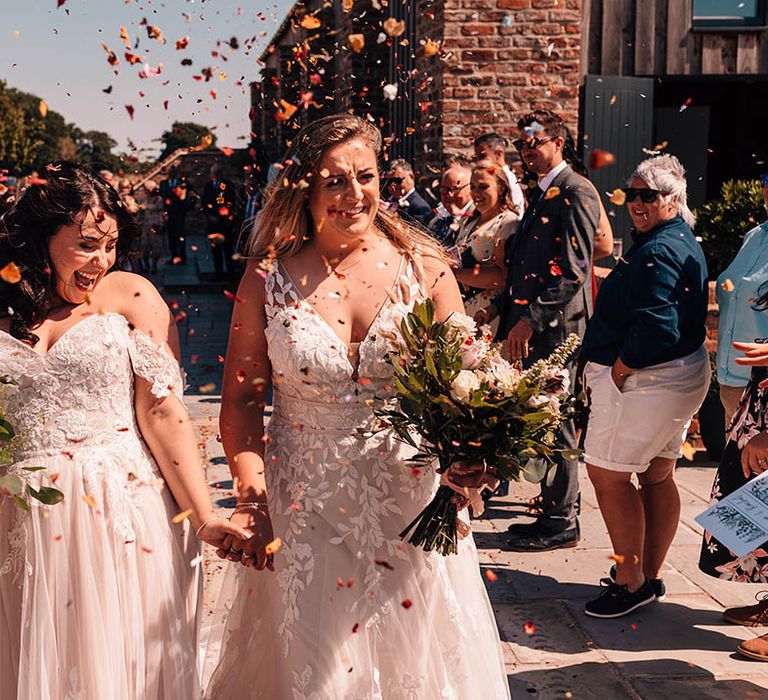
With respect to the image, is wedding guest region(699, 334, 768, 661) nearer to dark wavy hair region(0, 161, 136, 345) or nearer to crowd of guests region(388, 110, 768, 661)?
crowd of guests region(388, 110, 768, 661)

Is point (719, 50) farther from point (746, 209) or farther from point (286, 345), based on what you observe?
point (286, 345)

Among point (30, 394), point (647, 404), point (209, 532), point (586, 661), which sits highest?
point (30, 394)

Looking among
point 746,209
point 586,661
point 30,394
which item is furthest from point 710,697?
point 746,209

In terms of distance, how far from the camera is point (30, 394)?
9.41 feet

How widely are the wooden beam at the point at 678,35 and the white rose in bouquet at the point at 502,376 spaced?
24.8 ft

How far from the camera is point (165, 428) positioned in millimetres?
3000

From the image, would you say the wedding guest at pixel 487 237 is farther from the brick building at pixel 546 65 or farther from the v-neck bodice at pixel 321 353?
the v-neck bodice at pixel 321 353

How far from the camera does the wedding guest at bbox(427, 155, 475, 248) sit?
6.20 meters

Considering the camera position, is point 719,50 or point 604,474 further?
point 719,50

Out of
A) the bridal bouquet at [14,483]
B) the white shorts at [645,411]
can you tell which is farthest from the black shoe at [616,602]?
the bridal bouquet at [14,483]

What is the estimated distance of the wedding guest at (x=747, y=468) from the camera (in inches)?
148

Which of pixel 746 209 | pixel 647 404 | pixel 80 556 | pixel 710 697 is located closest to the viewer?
pixel 80 556

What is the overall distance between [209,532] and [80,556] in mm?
357

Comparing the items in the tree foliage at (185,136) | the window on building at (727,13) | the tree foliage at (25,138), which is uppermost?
the window on building at (727,13)
